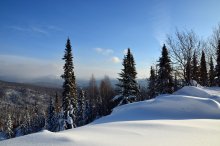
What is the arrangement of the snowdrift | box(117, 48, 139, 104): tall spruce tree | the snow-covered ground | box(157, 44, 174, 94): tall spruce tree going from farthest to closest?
box(157, 44, 174, 94): tall spruce tree
box(117, 48, 139, 104): tall spruce tree
the snowdrift
the snow-covered ground

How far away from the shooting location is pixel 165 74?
35281mm

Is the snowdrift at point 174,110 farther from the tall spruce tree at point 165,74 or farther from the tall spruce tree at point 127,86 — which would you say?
the tall spruce tree at point 165,74

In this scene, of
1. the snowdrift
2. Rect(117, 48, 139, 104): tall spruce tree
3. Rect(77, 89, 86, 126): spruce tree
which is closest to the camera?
the snowdrift

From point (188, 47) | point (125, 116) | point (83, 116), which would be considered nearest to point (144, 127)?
point (125, 116)

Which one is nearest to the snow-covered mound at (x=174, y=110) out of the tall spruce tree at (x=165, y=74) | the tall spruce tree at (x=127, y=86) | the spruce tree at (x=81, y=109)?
the tall spruce tree at (x=127, y=86)

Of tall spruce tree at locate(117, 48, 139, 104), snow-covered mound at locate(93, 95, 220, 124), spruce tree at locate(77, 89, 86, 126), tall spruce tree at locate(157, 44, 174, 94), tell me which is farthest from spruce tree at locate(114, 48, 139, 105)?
spruce tree at locate(77, 89, 86, 126)

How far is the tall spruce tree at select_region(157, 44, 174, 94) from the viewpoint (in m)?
35.3

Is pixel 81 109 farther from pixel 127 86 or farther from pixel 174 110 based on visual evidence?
→ pixel 174 110

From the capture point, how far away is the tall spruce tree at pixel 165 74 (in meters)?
35.3

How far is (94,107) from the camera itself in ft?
230

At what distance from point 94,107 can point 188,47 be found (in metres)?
42.7

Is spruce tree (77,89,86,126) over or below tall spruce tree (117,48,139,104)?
below

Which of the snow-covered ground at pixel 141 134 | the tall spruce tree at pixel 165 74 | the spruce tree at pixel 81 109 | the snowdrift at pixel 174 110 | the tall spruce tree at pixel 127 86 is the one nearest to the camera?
the snow-covered ground at pixel 141 134

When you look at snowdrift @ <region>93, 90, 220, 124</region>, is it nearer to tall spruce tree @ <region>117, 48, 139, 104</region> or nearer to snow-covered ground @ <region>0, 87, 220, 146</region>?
snow-covered ground @ <region>0, 87, 220, 146</region>
